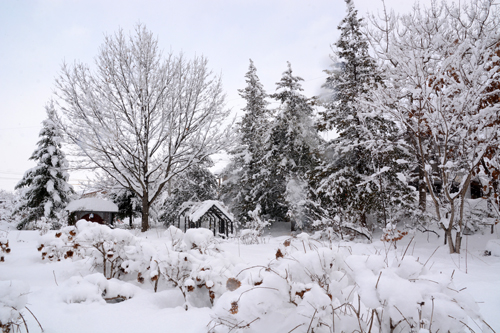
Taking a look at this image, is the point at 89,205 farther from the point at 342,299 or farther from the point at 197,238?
the point at 342,299

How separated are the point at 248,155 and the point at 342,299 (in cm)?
1582

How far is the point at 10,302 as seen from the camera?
5.32ft

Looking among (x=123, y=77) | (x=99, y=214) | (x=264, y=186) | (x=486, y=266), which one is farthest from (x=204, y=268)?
(x=99, y=214)

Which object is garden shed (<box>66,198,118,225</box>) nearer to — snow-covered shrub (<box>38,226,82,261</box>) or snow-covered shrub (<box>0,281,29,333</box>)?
snow-covered shrub (<box>38,226,82,261</box>)

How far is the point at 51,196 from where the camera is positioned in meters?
16.5

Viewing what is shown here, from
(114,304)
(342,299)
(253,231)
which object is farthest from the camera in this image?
(253,231)

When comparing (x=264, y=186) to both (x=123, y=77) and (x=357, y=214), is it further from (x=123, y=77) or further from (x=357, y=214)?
(x=123, y=77)

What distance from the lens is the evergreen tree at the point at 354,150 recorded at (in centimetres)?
985

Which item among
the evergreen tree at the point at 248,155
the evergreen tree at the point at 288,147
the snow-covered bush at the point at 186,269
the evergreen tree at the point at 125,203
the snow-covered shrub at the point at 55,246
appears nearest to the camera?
the snow-covered bush at the point at 186,269

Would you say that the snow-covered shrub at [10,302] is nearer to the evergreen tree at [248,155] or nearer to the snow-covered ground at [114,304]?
the snow-covered ground at [114,304]

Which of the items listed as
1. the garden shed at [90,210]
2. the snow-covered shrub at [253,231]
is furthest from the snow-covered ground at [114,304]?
the garden shed at [90,210]

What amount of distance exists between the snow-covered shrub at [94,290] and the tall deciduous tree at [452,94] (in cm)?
555

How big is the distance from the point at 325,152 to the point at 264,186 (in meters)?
4.84

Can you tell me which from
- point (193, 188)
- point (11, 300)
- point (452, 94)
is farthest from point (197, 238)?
point (193, 188)
